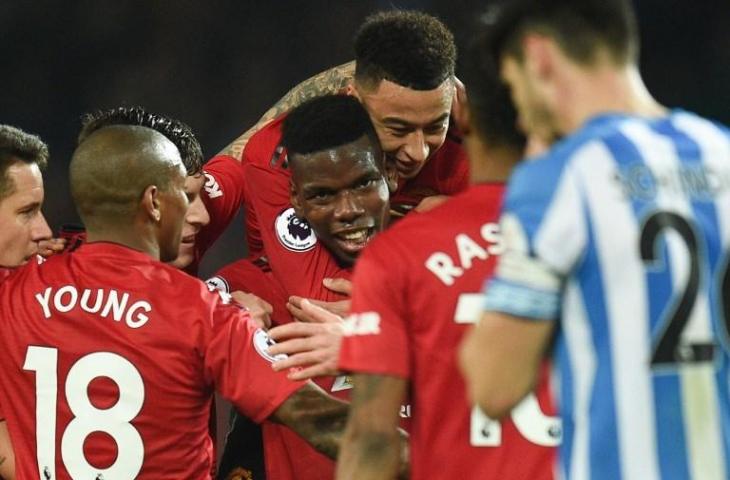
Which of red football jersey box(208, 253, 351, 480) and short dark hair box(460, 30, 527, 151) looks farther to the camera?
red football jersey box(208, 253, 351, 480)

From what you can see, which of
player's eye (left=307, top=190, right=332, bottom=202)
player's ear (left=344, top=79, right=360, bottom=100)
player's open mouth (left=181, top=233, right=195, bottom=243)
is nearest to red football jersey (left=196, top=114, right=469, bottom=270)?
player's open mouth (left=181, top=233, right=195, bottom=243)

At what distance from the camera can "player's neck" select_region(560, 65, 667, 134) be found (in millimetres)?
2076

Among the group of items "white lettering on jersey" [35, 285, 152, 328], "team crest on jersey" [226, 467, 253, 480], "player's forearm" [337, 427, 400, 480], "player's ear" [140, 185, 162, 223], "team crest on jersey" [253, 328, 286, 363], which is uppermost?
"player's ear" [140, 185, 162, 223]

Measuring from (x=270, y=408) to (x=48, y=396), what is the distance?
55cm

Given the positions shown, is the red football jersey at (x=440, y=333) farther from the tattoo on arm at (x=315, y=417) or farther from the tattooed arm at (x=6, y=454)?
the tattooed arm at (x=6, y=454)

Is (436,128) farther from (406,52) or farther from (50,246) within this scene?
(50,246)

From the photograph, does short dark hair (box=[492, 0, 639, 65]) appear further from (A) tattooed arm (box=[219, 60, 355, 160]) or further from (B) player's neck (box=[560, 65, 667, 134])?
(A) tattooed arm (box=[219, 60, 355, 160])

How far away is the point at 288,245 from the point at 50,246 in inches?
28.3

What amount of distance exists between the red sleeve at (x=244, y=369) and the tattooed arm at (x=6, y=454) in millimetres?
643

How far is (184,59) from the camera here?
7.45 metres

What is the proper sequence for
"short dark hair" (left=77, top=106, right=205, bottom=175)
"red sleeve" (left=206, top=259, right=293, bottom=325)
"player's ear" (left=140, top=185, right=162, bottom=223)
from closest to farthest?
"player's ear" (left=140, top=185, right=162, bottom=223) < "red sleeve" (left=206, top=259, right=293, bottom=325) < "short dark hair" (left=77, top=106, right=205, bottom=175)

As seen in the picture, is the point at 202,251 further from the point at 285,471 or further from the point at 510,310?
the point at 510,310

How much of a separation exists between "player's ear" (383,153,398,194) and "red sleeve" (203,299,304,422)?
1.01 meters

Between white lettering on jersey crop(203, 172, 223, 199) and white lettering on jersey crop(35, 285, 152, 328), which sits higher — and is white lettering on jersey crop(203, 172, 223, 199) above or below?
above
